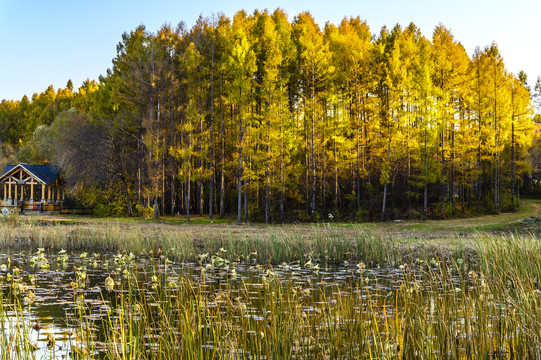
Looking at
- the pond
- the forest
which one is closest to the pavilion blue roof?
the forest

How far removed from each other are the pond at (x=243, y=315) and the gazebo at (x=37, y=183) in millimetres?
29585

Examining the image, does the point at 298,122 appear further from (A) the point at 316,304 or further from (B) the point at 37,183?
(A) the point at 316,304

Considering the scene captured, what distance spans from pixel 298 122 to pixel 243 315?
92.1 ft

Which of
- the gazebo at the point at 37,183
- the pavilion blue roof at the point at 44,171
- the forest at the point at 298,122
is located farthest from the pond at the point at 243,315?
the pavilion blue roof at the point at 44,171

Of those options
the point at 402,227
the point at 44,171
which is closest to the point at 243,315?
the point at 402,227

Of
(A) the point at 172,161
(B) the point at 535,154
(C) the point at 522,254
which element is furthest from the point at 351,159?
(B) the point at 535,154

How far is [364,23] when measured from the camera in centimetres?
3875

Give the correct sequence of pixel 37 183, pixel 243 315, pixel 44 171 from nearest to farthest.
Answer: pixel 243 315 → pixel 37 183 → pixel 44 171

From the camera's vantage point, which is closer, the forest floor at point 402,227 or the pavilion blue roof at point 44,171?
the forest floor at point 402,227

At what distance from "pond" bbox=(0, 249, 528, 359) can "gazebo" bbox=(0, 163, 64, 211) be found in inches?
1165

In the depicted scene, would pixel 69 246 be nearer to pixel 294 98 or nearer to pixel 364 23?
pixel 294 98

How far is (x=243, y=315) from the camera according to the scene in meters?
6.37

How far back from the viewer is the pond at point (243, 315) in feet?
15.4

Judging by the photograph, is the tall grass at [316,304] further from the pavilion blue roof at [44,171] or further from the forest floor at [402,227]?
the pavilion blue roof at [44,171]
